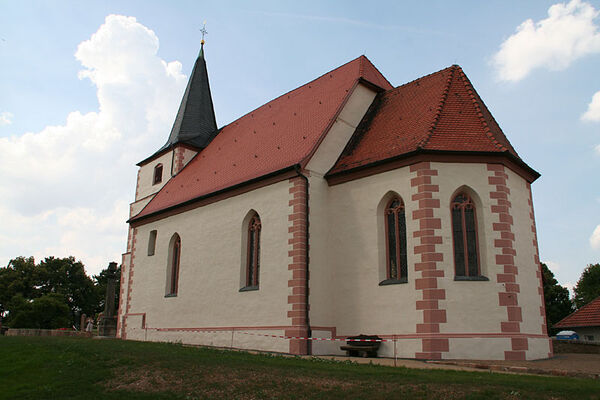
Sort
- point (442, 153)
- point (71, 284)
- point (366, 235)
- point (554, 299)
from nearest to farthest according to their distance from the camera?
point (442, 153)
point (366, 235)
point (554, 299)
point (71, 284)

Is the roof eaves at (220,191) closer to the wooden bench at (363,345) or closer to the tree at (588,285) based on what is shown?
the wooden bench at (363,345)

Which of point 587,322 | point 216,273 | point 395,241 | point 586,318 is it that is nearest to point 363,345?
point 395,241

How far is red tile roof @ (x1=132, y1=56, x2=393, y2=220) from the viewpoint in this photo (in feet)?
58.4

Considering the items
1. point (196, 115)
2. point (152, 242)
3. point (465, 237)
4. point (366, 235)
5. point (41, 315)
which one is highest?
point (196, 115)

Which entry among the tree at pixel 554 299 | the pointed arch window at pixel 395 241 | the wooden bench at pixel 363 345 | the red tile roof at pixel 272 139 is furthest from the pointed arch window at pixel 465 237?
the tree at pixel 554 299

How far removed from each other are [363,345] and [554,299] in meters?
37.9

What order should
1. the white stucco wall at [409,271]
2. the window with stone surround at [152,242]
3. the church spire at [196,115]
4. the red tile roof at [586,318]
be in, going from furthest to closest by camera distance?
the church spire at [196,115]
the red tile roof at [586,318]
the window with stone surround at [152,242]
the white stucco wall at [409,271]

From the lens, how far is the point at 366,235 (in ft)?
50.4

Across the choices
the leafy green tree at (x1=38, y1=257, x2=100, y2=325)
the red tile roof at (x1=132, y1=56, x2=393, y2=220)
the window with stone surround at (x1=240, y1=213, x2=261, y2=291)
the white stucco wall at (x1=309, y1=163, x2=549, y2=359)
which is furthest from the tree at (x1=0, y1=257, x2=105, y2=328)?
the white stucco wall at (x1=309, y1=163, x2=549, y2=359)

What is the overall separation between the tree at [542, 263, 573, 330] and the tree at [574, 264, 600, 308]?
19.6ft

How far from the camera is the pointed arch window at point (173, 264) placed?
69.7 feet

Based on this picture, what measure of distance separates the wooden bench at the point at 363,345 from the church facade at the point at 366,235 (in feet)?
0.89

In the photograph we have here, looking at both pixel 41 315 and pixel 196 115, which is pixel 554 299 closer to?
pixel 196 115

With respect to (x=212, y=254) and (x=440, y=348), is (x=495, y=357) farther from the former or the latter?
(x=212, y=254)
